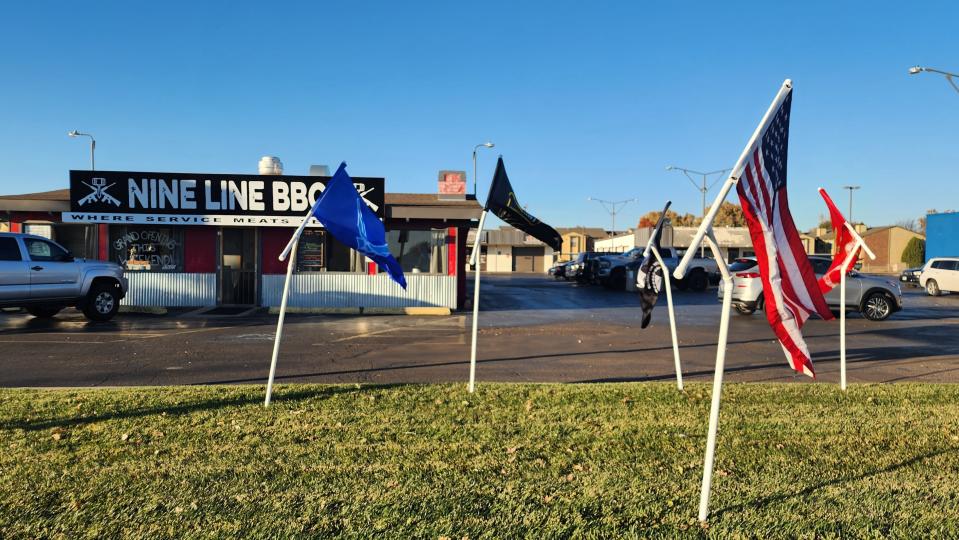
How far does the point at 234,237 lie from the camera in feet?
64.3

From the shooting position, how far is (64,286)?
14469 millimetres

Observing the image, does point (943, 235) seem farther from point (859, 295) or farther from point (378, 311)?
point (378, 311)

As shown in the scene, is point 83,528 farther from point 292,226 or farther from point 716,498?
point 292,226

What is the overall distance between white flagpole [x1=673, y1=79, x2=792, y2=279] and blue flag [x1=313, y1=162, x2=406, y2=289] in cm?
377

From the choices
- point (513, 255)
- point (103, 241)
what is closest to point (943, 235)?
point (513, 255)

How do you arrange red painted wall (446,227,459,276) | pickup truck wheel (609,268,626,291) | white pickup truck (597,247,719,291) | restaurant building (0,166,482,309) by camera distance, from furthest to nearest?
pickup truck wheel (609,268,626,291) → white pickup truck (597,247,719,291) → red painted wall (446,227,459,276) → restaurant building (0,166,482,309)

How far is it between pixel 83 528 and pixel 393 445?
7.42 ft

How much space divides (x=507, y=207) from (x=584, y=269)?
27.6m

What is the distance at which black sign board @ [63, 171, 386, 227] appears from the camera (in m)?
18.4

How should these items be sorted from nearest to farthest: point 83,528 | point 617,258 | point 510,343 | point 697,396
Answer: point 83,528
point 697,396
point 510,343
point 617,258

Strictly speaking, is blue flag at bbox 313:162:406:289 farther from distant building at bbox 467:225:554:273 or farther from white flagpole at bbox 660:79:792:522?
distant building at bbox 467:225:554:273

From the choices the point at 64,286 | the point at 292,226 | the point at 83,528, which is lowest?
the point at 83,528

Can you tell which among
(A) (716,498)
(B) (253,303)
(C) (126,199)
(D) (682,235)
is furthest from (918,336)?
(D) (682,235)

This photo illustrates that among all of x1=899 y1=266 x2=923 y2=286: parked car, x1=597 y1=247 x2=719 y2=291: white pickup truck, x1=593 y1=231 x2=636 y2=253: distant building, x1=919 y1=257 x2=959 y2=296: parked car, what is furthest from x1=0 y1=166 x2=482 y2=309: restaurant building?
x1=593 y1=231 x2=636 y2=253: distant building
